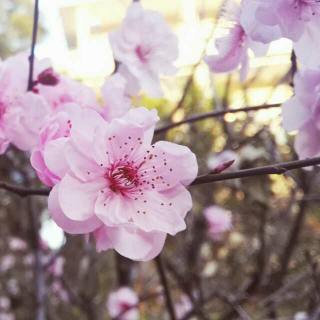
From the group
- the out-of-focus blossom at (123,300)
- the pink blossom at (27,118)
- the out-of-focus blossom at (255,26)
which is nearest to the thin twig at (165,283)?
the pink blossom at (27,118)

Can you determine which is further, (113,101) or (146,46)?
(146,46)

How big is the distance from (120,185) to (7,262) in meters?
3.19

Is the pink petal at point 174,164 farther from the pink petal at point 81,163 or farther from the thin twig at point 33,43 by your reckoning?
the thin twig at point 33,43

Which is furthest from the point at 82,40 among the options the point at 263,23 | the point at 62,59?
the point at 263,23

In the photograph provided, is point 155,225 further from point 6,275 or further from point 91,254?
point 6,275

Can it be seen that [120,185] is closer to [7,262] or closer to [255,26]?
[255,26]

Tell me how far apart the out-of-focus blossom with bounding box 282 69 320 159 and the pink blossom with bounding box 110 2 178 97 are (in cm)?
29

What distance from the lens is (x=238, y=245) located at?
9.56 ft

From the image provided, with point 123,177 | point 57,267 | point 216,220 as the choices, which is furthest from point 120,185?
point 57,267

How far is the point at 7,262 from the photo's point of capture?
337 centimetres

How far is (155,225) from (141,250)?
0.03 meters

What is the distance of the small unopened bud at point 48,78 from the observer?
67cm

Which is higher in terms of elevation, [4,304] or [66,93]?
[66,93]

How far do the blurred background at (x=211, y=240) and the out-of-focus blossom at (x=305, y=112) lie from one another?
0.61ft
